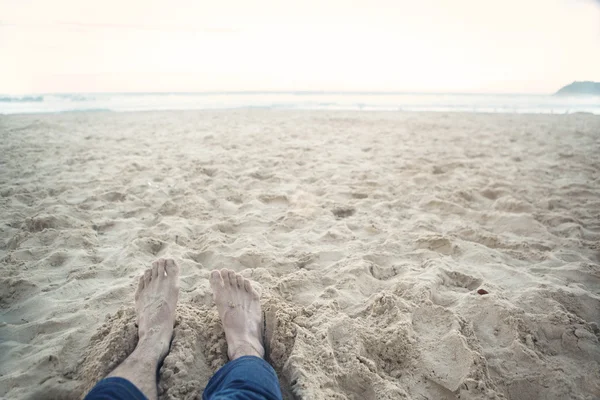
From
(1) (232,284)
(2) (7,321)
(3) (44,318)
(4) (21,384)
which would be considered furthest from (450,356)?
(2) (7,321)

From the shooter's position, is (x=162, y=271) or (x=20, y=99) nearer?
(x=162, y=271)

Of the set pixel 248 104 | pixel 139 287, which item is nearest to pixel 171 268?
pixel 139 287

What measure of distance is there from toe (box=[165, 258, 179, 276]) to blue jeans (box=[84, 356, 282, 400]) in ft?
1.99

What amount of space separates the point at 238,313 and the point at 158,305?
320mm

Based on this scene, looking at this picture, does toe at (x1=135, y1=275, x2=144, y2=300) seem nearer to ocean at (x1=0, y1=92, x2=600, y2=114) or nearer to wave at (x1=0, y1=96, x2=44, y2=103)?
ocean at (x1=0, y1=92, x2=600, y2=114)

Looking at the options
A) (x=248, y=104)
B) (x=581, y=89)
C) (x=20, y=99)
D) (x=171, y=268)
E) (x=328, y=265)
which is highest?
(x=581, y=89)

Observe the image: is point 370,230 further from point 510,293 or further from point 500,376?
point 500,376

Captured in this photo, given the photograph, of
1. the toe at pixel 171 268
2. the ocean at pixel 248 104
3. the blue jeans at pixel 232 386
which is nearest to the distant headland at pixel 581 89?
the ocean at pixel 248 104

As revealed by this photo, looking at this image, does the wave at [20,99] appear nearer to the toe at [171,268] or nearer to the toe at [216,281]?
the toe at [171,268]

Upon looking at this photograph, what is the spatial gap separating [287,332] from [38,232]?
5.76 feet

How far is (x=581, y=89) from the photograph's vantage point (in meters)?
18.0

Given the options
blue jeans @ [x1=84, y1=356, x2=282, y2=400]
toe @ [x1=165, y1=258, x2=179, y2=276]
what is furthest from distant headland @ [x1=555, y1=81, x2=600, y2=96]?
blue jeans @ [x1=84, y1=356, x2=282, y2=400]

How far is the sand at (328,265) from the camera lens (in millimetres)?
1104

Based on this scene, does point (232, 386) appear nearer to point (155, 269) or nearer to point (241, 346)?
point (241, 346)
